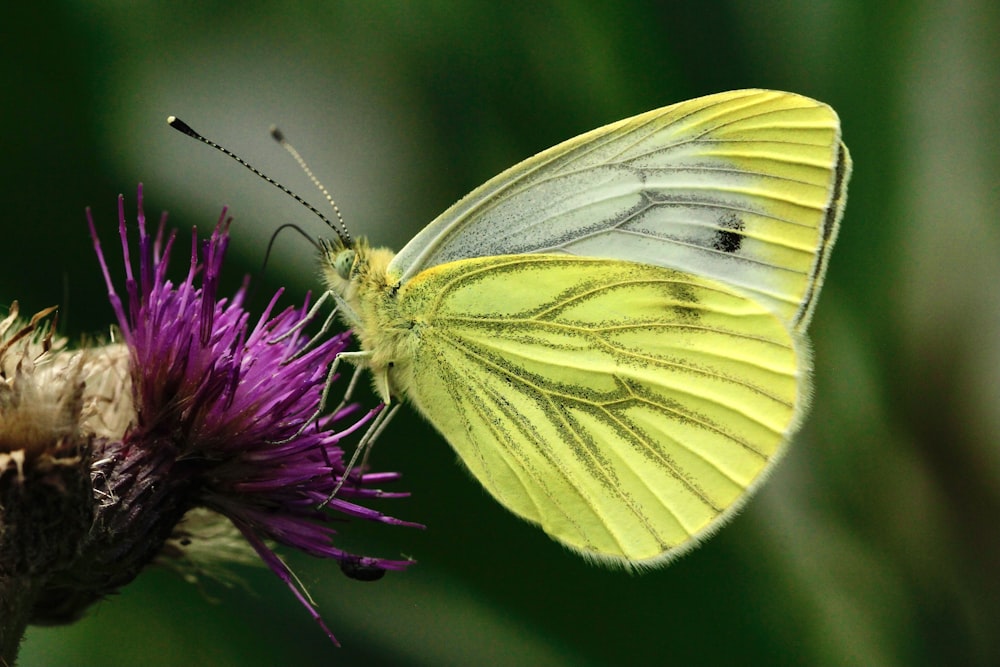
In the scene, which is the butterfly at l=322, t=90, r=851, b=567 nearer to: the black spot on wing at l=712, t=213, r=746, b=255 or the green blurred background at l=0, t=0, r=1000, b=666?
the black spot on wing at l=712, t=213, r=746, b=255

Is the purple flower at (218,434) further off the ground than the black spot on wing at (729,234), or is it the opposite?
the purple flower at (218,434)

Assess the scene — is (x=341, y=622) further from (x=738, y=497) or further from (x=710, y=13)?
(x=710, y=13)

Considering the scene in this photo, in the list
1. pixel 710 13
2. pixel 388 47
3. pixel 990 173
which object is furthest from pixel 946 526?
pixel 388 47

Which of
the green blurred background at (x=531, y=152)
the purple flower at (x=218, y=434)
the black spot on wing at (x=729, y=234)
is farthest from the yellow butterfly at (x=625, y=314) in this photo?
the green blurred background at (x=531, y=152)

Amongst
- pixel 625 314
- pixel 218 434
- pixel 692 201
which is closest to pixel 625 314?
pixel 625 314

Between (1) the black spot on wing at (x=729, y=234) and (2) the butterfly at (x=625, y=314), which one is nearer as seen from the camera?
(2) the butterfly at (x=625, y=314)

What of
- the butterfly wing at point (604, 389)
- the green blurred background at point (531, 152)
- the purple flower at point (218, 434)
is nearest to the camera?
the purple flower at point (218, 434)

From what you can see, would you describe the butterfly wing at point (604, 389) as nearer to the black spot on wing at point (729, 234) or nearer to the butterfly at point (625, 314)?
the butterfly at point (625, 314)
